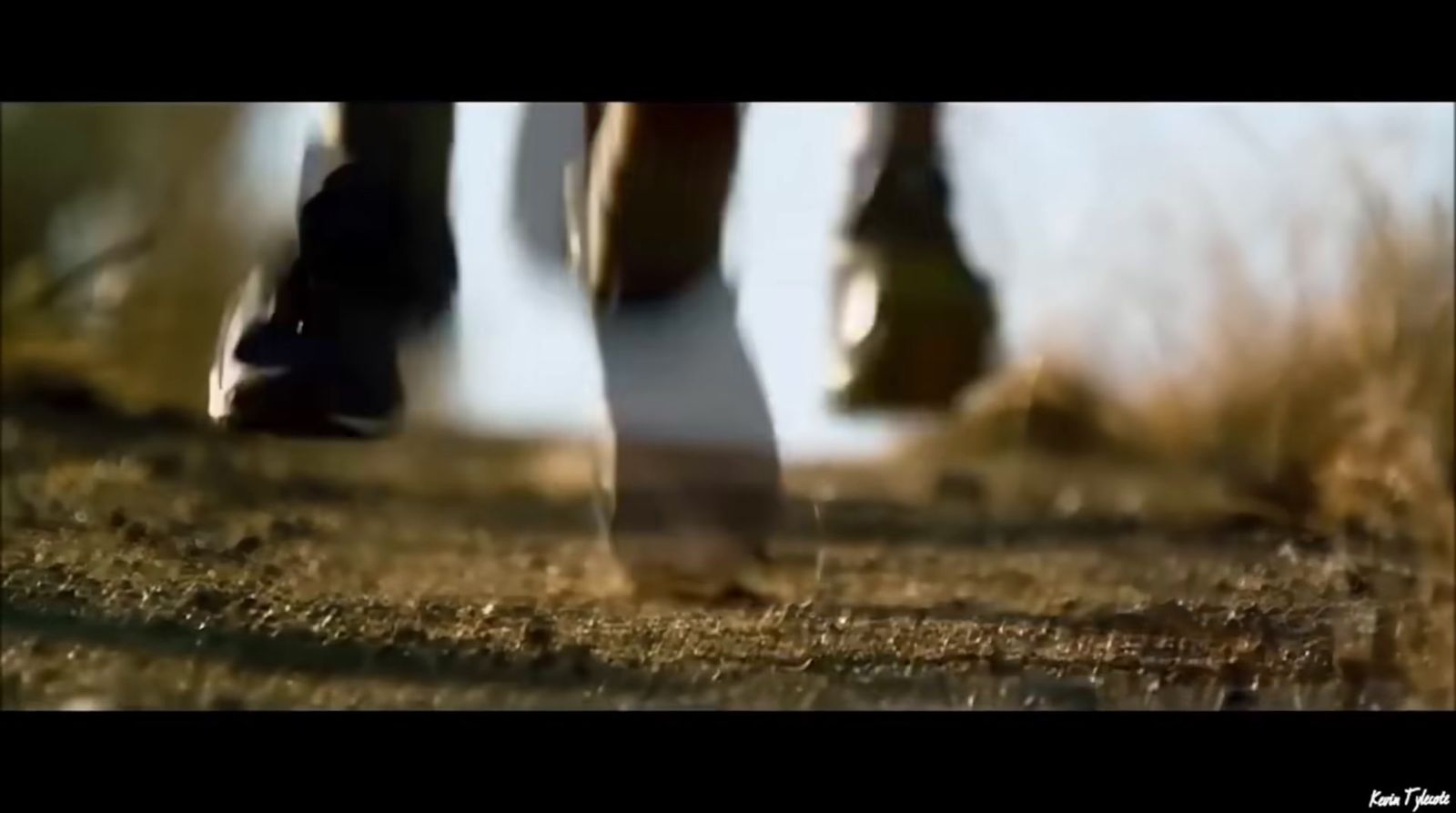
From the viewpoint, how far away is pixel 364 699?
1.15 meters

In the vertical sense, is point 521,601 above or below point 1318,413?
below

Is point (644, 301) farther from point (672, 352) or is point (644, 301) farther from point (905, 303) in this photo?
point (905, 303)

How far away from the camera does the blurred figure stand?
3.78 ft

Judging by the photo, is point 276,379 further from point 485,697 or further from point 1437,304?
point 1437,304

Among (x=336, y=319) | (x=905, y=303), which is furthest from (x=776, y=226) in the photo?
(x=336, y=319)

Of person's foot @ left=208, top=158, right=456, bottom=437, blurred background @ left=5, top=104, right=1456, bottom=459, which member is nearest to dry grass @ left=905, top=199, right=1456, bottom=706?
blurred background @ left=5, top=104, right=1456, bottom=459

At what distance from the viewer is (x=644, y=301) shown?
1166 millimetres

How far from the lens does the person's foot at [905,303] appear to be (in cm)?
116

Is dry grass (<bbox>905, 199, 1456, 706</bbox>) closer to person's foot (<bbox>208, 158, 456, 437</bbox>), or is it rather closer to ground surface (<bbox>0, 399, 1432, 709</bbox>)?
ground surface (<bbox>0, 399, 1432, 709</bbox>)

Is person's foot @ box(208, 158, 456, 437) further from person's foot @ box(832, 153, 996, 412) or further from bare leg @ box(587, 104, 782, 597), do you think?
person's foot @ box(832, 153, 996, 412)

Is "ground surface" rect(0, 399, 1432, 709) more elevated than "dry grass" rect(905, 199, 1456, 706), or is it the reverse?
"dry grass" rect(905, 199, 1456, 706)

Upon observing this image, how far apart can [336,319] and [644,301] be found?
0.19m
